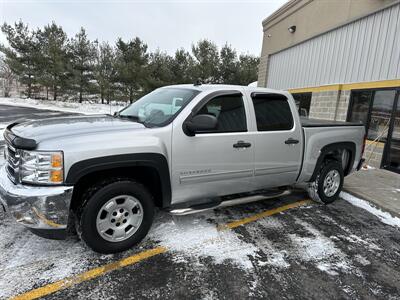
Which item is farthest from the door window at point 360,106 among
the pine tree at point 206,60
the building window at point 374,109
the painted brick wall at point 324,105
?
the pine tree at point 206,60

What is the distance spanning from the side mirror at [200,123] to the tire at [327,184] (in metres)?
2.68

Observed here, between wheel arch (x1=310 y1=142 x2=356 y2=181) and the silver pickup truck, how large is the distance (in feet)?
1.03

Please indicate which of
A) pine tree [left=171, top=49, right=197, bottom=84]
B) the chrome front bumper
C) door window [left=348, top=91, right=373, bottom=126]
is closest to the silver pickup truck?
the chrome front bumper

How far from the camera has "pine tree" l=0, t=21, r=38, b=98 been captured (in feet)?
92.6

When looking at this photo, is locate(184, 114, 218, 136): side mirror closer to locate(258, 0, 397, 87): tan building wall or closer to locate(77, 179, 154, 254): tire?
locate(77, 179, 154, 254): tire

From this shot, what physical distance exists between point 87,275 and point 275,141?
9.32ft

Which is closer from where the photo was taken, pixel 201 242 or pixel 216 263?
pixel 216 263

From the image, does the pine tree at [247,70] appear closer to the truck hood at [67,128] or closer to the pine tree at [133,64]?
the pine tree at [133,64]

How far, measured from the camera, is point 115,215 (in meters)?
2.87

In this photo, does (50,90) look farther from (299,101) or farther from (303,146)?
(303,146)

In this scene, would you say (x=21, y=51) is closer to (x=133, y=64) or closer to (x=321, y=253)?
(x=133, y=64)

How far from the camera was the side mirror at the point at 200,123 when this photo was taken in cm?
298

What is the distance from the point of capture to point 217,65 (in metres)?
29.6

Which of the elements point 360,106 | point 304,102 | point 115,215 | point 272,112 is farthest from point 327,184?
point 304,102
